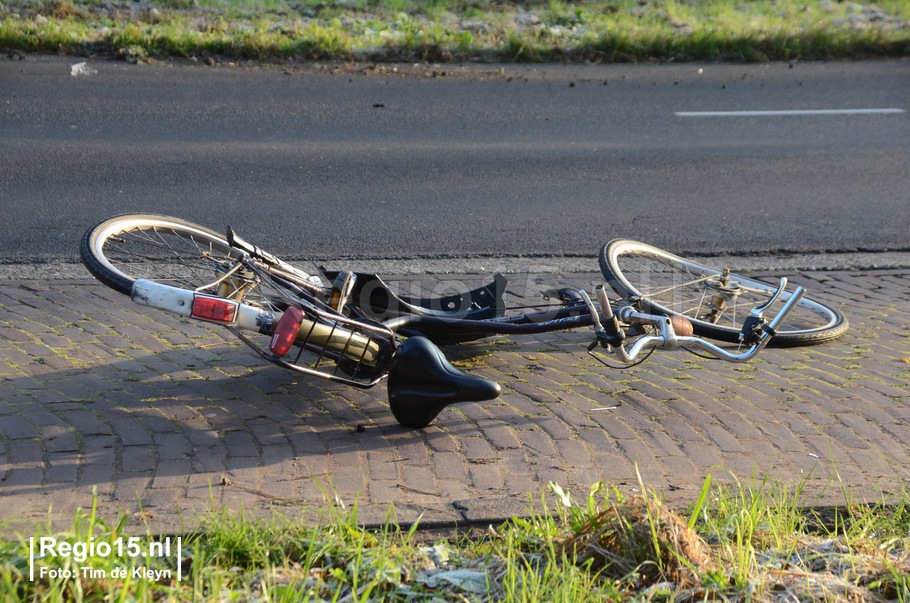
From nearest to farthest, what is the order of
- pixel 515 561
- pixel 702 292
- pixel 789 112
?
pixel 515 561, pixel 702 292, pixel 789 112

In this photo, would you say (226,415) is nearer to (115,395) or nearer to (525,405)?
(115,395)

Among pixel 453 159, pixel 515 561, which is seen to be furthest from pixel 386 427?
pixel 453 159

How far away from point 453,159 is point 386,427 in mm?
4956

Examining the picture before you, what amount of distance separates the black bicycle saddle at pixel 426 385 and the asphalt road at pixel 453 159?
2554 millimetres

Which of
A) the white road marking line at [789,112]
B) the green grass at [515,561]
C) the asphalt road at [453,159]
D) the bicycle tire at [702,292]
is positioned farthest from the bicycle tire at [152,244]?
the white road marking line at [789,112]

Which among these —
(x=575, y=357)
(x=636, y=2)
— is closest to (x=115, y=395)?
(x=575, y=357)

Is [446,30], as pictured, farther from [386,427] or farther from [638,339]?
[638,339]

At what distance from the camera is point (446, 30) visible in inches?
537

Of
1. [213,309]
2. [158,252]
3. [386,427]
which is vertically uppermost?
[213,309]

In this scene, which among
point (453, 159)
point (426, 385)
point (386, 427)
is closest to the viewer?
point (426, 385)

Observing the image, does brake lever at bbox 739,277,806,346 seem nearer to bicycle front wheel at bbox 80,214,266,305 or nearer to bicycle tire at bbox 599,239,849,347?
bicycle tire at bbox 599,239,849,347

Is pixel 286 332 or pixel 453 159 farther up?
pixel 286 332

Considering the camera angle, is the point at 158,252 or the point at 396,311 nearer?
the point at 396,311

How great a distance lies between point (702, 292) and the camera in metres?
5.76
